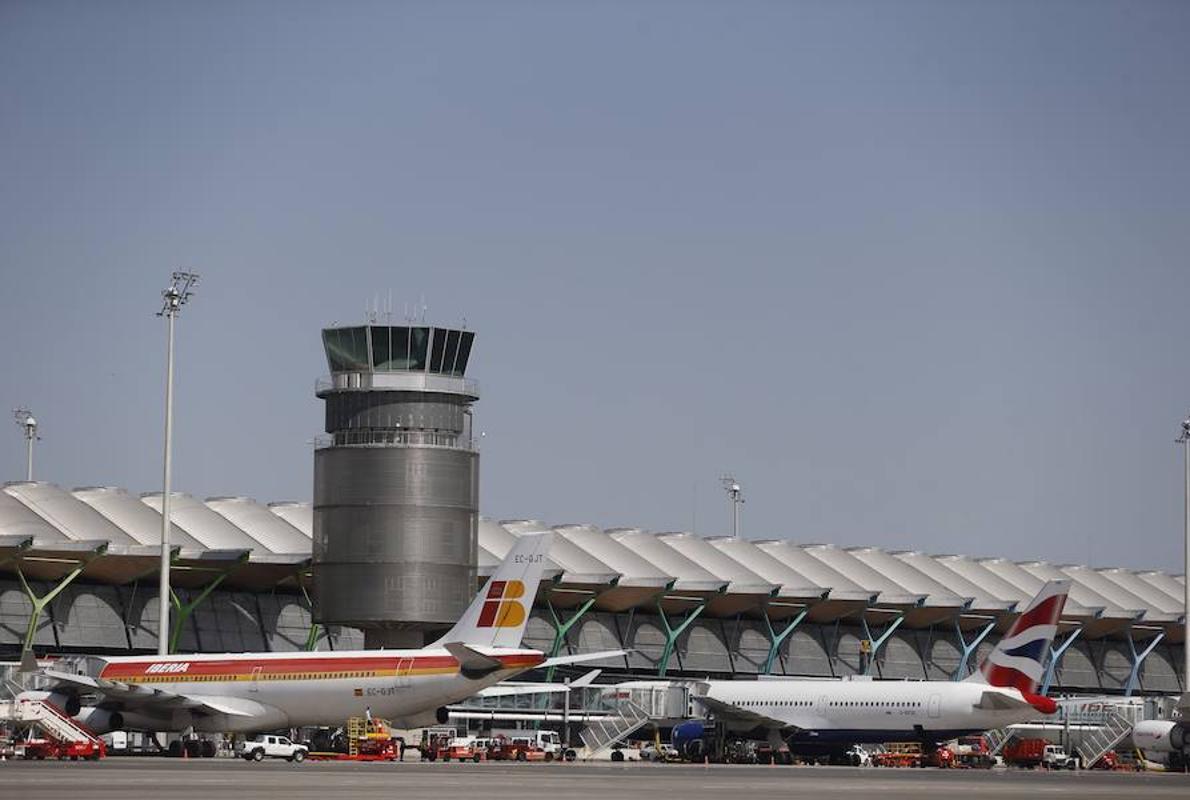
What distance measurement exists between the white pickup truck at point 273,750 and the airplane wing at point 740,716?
19213 millimetres

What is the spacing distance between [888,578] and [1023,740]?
194ft

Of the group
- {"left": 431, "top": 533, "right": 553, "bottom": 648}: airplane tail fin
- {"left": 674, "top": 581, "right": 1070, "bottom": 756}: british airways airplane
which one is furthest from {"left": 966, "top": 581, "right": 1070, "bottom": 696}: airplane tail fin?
{"left": 431, "top": 533, "right": 553, "bottom": 648}: airplane tail fin

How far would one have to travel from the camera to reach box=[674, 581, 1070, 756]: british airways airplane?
7756 centimetres

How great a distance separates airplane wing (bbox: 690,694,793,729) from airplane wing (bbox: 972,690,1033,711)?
950 cm

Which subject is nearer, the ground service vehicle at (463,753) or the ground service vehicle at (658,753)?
the ground service vehicle at (463,753)

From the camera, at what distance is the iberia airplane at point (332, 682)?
7250 centimetres

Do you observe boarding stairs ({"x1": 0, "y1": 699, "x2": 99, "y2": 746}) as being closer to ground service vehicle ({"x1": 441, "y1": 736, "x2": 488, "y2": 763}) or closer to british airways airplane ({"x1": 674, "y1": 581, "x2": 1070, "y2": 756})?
ground service vehicle ({"x1": 441, "y1": 736, "x2": 488, "y2": 763})

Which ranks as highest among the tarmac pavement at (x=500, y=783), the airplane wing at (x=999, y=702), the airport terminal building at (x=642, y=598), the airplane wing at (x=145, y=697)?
the airport terminal building at (x=642, y=598)

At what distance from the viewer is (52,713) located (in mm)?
70250

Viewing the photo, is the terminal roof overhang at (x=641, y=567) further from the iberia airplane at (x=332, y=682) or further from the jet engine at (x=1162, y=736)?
the jet engine at (x=1162, y=736)

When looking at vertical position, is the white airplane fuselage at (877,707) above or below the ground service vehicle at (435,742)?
above

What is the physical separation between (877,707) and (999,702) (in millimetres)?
6131

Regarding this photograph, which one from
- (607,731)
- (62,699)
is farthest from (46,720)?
(607,731)

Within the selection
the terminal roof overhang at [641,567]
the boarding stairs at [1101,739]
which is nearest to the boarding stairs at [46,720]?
the terminal roof overhang at [641,567]
